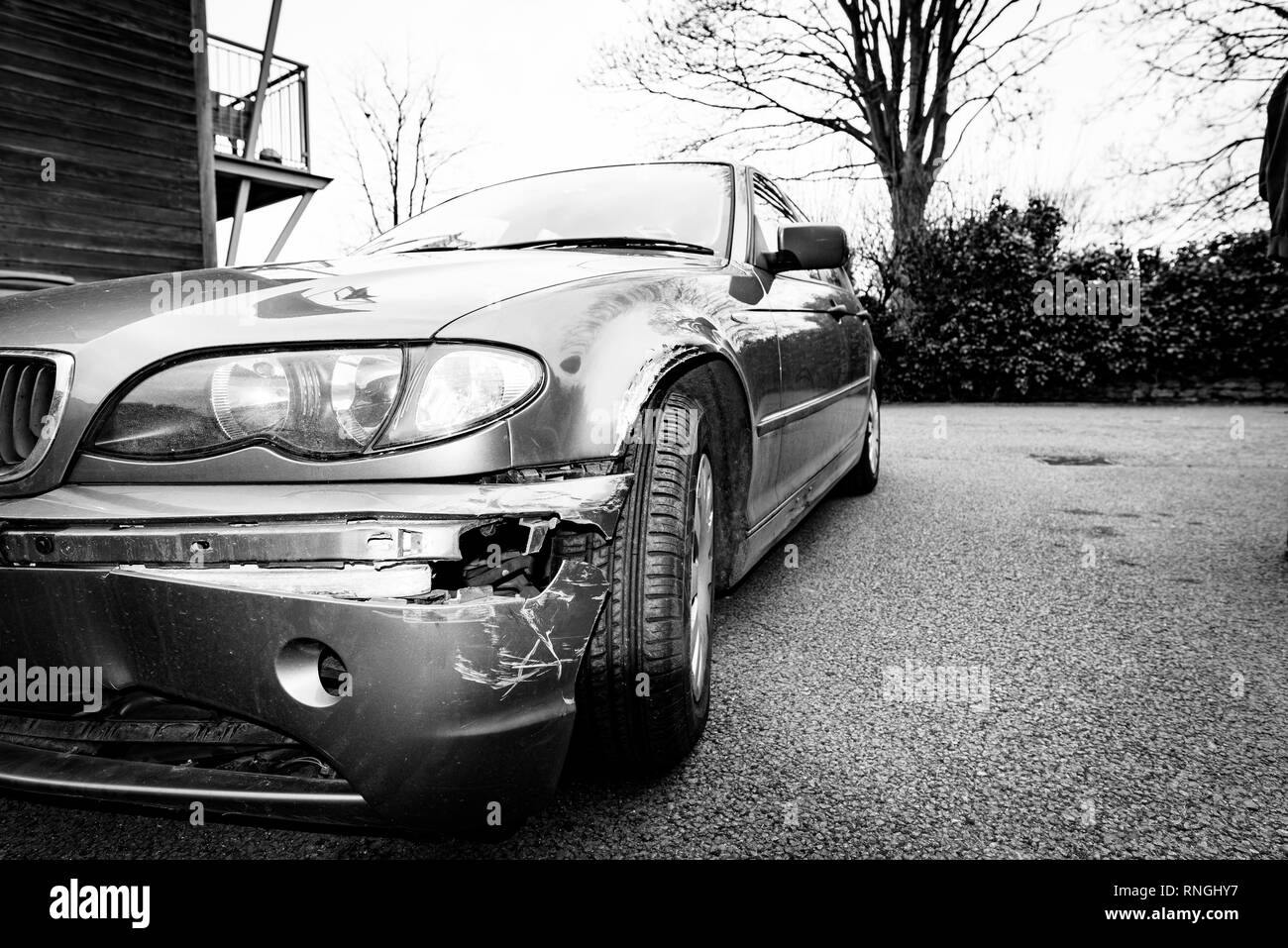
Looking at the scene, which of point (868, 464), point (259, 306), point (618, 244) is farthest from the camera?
point (868, 464)

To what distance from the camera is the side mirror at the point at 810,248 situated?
8.50 feet

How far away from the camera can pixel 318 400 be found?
4.04 feet

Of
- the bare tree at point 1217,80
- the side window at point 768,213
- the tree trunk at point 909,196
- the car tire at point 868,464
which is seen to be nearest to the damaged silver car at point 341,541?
the side window at point 768,213

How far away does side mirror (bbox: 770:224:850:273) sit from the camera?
259cm

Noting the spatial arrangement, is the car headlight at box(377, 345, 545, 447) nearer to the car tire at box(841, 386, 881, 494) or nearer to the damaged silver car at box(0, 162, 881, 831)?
the damaged silver car at box(0, 162, 881, 831)

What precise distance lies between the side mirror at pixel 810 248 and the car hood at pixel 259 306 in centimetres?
107

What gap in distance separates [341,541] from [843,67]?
65.2 ft

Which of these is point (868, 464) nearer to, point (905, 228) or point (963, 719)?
point (963, 719)

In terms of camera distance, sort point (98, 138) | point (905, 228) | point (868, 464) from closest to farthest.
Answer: point (868, 464), point (98, 138), point (905, 228)

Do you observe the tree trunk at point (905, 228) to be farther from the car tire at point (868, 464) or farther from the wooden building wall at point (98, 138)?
the wooden building wall at point (98, 138)

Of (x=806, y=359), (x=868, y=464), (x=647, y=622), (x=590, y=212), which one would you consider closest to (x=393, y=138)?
(x=868, y=464)

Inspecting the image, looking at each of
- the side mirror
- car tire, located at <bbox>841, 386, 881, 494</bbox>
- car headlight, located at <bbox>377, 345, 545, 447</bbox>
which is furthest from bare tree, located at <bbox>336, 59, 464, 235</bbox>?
car headlight, located at <bbox>377, 345, 545, 447</bbox>

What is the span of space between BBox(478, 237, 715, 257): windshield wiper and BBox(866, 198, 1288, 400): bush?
11.1 meters
